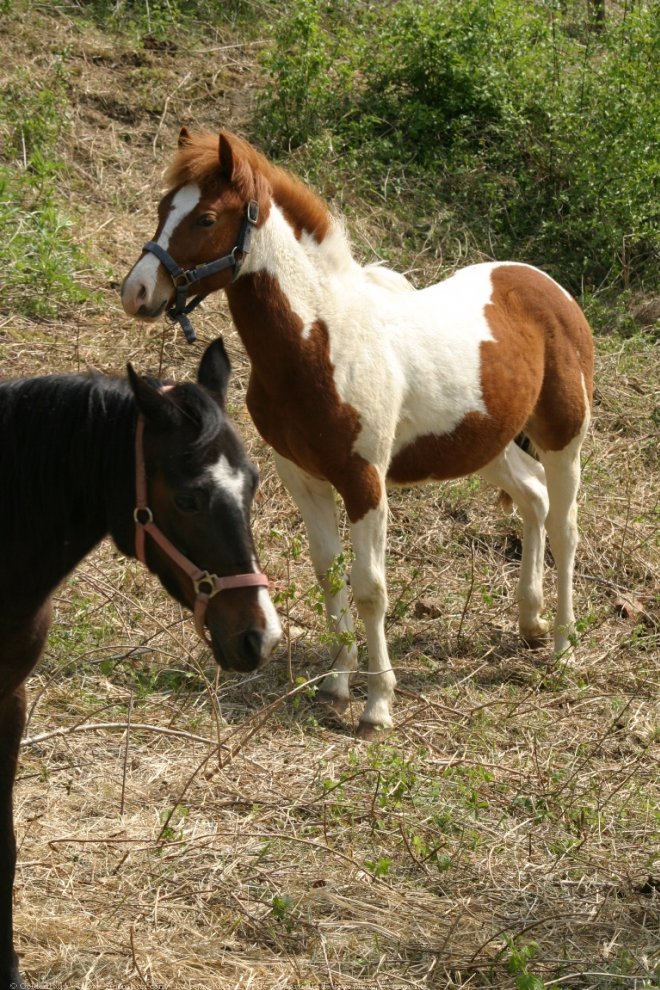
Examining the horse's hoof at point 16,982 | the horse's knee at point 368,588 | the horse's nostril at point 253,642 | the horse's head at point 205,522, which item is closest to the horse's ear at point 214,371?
the horse's head at point 205,522

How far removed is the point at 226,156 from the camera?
4.73 m

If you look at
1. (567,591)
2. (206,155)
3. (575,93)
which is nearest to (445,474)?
(567,591)

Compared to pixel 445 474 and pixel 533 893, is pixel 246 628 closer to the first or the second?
pixel 533 893

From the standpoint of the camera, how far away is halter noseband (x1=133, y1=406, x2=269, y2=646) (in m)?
2.83

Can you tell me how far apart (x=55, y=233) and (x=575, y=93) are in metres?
4.52

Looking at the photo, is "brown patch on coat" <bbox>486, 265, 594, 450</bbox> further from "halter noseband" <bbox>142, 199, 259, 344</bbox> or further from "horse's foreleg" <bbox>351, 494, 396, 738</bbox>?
"halter noseband" <bbox>142, 199, 259, 344</bbox>

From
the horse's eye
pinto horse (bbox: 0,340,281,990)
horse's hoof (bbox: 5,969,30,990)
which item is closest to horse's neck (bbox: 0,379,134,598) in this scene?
pinto horse (bbox: 0,340,281,990)

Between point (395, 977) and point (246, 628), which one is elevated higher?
point (246, 628)

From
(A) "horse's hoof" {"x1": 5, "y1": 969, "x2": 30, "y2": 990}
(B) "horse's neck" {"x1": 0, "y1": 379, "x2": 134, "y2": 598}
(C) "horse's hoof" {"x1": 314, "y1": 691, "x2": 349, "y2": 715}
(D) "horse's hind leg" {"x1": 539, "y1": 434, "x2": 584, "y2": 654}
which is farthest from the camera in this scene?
(D) "horse's hind leg" {"x1": 539, "y1": 434, "x2": 584, "y2": 654}

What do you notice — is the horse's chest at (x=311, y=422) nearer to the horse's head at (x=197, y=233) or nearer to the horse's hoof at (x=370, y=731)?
the horse's head at (x=197, y=233)

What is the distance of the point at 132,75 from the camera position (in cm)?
959

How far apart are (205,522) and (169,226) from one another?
224 cm

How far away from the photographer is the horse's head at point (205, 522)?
2.83 metres

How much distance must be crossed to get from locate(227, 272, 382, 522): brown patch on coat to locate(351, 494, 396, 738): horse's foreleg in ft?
0.23
